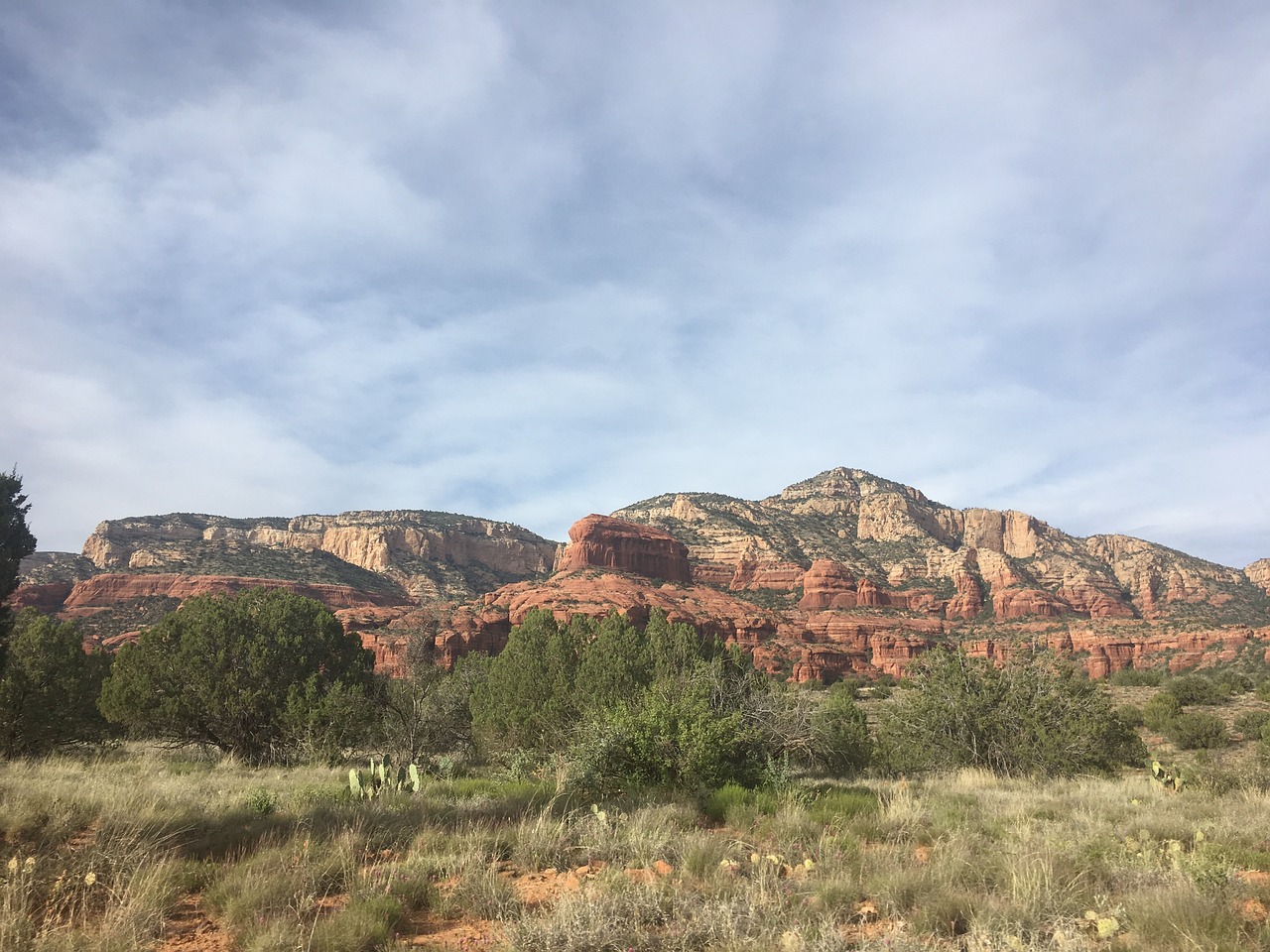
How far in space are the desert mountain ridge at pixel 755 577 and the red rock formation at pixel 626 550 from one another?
0.38 meters

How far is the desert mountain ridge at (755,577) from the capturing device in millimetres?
92500

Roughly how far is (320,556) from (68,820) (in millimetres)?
127705

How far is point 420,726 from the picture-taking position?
88.6 ft

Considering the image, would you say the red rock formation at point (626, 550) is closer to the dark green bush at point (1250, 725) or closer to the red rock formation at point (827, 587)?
the red rock formation at point (827, 587)

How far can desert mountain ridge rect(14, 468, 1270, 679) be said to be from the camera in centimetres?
9250

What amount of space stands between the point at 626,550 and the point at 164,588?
74787 mm

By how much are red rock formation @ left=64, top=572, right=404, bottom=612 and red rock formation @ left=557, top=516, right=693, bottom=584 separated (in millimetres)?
40172

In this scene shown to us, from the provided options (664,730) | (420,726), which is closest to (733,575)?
(420,726)

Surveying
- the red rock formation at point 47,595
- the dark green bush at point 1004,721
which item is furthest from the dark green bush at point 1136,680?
the red rock formation at point 47,595

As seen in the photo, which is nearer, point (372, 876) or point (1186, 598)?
point (372, 876)

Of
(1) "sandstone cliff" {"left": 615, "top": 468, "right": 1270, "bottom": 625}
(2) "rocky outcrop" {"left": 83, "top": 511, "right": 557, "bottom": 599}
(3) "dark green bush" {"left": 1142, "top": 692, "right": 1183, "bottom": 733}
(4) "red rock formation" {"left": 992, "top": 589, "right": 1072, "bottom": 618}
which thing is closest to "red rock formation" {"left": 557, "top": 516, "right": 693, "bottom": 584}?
(1) "sandstone cliff" {"left": 615, "top": 468, "right": 1270, "bottom": 625}

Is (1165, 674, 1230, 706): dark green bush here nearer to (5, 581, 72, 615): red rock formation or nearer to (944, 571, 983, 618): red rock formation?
(944, 571, 983, 618): red rock formation

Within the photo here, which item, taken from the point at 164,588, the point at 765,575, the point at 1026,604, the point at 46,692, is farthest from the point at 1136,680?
the point at 164,588

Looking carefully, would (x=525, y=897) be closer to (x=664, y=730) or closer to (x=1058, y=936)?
(x=1058, y=936)
